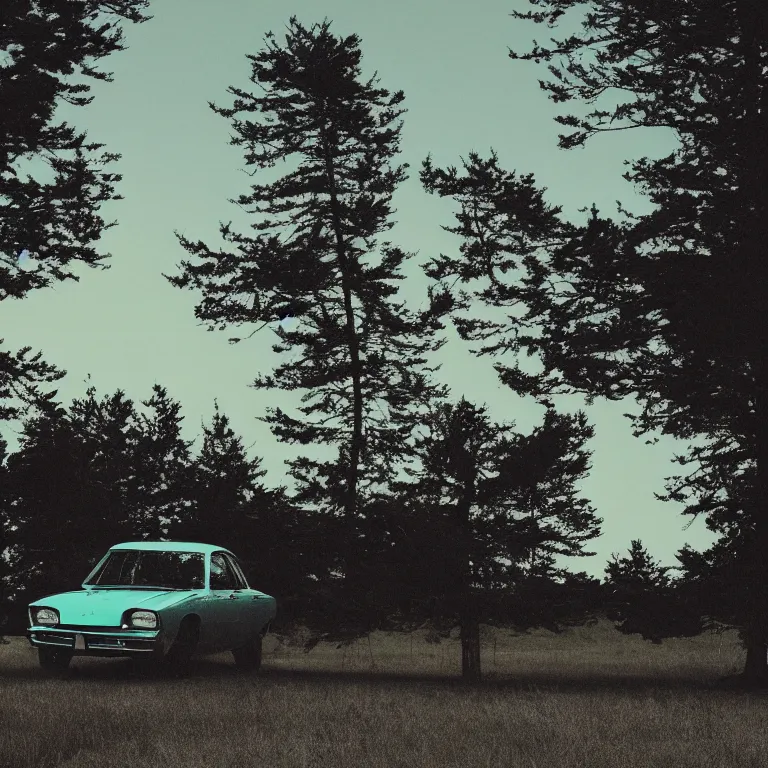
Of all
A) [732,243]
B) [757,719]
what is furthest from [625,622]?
[757,719]

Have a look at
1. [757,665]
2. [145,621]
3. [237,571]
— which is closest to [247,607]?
[237,571]

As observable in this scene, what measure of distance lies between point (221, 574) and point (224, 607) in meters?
0.61

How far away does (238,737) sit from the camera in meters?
8.84

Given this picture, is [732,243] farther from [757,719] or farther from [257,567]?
[257,567]

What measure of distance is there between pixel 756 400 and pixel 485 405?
224 inches

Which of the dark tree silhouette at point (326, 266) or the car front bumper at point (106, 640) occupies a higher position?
the dark tree silhouette at point (326, 266)

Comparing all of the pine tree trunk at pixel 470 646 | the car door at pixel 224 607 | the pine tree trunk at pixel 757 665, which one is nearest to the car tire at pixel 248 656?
the car door at pixel 224 607

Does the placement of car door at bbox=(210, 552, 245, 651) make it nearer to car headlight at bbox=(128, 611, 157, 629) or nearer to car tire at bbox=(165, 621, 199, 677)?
car tire at bbox=(165, 621, 199, 677)

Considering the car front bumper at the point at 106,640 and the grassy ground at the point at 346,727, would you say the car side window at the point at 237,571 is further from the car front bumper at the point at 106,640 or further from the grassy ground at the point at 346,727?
the car front bumper at the point at 106,640

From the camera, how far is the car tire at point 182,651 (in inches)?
593

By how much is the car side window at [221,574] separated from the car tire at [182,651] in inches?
35.8

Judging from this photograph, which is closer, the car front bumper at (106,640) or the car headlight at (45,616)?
the car front bumper at (106,640)

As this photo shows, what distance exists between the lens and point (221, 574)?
1669 cm

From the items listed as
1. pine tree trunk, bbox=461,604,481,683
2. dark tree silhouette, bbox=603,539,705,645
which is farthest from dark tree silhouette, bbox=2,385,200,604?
dark tree silhouette, bbox=603,539,705,645
